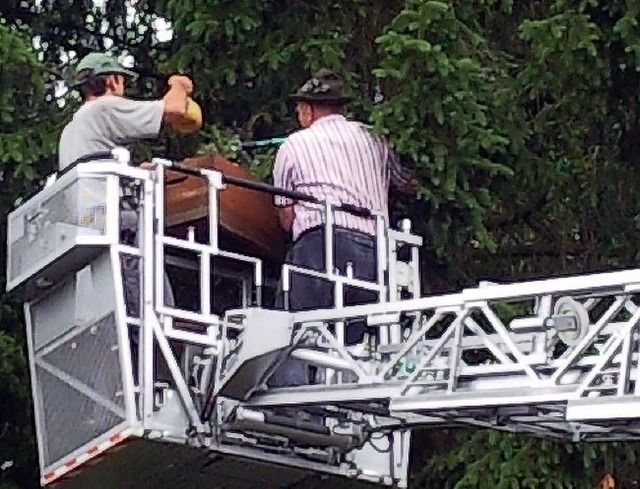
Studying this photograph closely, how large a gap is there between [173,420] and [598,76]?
289cm

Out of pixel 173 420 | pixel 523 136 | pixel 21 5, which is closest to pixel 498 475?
pixel 523 136

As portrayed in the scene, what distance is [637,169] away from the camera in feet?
34.7

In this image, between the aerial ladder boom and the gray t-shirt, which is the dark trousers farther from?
the gray t-shirt

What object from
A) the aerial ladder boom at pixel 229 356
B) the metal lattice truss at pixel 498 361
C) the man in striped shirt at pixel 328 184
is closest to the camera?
the metal lattice truss at pixel 498 361

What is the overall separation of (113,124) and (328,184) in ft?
3.37

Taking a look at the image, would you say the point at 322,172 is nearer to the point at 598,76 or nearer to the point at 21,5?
the point at 598,76

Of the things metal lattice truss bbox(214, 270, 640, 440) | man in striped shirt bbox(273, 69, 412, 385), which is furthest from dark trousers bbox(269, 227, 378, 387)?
metal lattice truss bbox(214, 270, 640, 440)

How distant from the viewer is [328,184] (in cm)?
925

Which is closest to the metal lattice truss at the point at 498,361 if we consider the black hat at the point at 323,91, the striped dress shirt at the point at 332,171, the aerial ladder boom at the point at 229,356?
the aerial ladder boom at the point at 229,356

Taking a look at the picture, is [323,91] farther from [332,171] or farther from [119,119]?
[119,119]

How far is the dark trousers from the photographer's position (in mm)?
8898

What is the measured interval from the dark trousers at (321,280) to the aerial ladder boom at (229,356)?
53 millimetres

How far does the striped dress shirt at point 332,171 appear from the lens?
920cm

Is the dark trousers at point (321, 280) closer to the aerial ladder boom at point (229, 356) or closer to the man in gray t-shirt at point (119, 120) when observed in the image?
the aerial ladder boom at point (229, 356)
